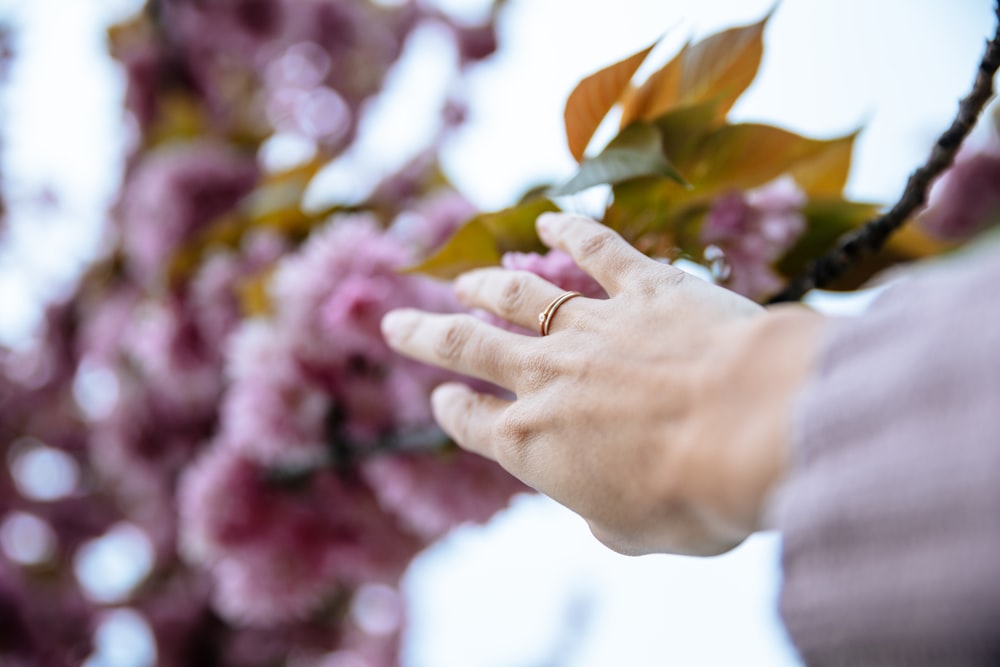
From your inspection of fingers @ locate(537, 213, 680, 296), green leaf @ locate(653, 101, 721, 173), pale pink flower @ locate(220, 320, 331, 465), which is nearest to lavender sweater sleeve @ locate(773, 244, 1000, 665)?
fingers @ locate(537, 213, 680, 296)

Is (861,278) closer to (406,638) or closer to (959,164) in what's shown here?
(959,164)

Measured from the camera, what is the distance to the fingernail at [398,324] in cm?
45

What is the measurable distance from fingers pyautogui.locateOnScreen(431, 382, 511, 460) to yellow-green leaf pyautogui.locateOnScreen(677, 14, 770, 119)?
0.22 metres

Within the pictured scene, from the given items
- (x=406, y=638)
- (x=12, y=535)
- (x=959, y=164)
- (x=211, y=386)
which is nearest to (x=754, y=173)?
(x=959, y=164)

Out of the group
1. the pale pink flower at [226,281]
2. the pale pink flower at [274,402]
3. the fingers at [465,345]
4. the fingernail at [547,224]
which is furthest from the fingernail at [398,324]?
the pale pink flower at [226,281]

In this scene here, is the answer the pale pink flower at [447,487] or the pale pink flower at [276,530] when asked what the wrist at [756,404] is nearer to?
the pale pink flower at [447,487]

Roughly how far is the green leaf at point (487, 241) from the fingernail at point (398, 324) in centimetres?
3

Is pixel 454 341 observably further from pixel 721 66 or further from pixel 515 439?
Answer: pixel 721 66

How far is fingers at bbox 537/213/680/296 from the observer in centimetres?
33

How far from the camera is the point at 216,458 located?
2.30ft

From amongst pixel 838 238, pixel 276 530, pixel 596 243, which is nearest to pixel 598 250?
pixel 596 243

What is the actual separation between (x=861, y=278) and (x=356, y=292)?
0.37 m

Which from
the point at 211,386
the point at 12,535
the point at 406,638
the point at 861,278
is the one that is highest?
the point at 861,278

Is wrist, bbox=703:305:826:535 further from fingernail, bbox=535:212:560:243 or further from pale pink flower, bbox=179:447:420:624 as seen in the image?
pale pink flower, bbox=179:447:420:624
